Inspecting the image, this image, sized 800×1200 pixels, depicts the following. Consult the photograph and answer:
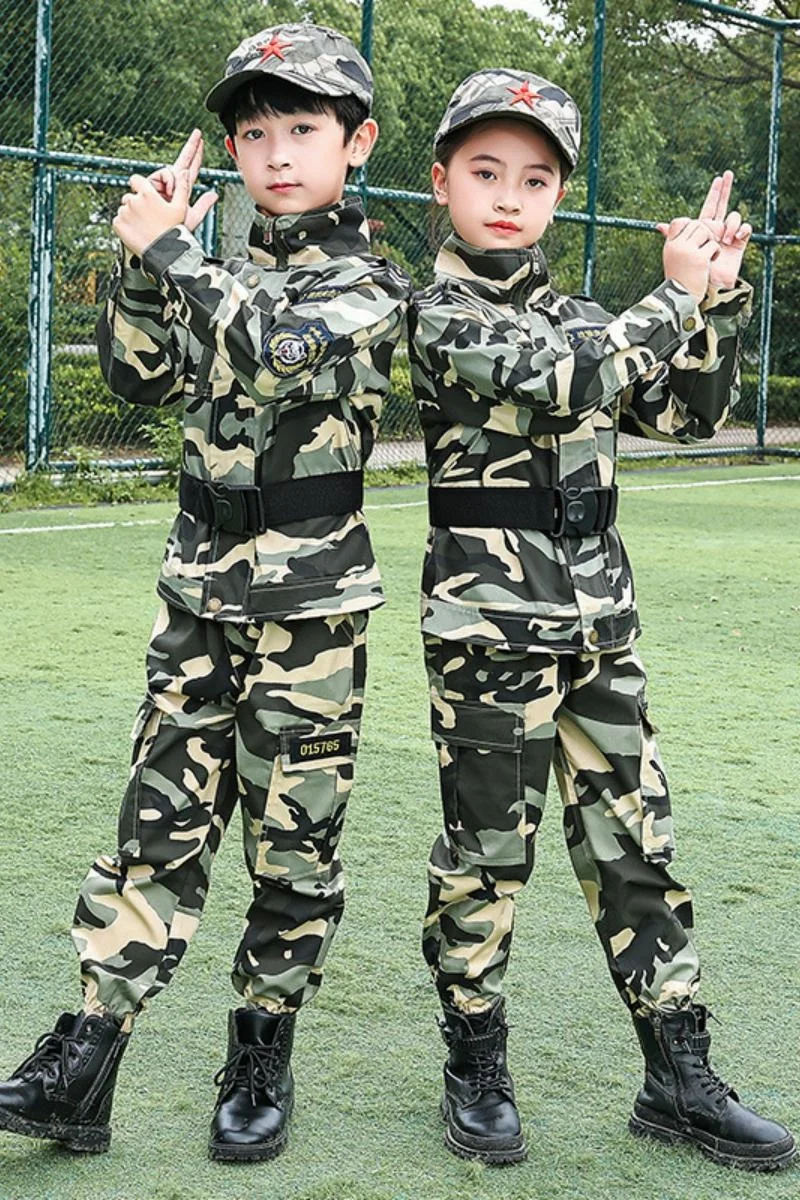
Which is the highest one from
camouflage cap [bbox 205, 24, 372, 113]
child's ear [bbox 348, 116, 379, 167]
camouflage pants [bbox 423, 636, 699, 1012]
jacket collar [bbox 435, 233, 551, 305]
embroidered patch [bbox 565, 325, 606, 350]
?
camouflage cap [bbox 205, 24, 372, 113]

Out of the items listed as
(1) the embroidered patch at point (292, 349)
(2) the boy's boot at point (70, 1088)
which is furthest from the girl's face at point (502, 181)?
(2) the boy's boot at point (70, 1088)

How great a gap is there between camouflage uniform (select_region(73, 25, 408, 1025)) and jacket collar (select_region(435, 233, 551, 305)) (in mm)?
104

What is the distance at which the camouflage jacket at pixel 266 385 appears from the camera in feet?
8.00

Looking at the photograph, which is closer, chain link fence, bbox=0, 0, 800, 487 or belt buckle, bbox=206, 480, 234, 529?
belt buckle, bbox=206, 480, 234, 529

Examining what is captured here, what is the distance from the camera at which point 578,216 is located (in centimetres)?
1270

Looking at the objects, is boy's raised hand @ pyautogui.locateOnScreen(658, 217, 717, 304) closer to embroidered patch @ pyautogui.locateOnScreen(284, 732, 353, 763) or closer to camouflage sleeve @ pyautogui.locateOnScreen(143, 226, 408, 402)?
camouflage sleeve @ pyautogui.locateOnScreen(143, 226, 408, 402)

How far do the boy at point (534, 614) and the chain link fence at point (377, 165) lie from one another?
409cm

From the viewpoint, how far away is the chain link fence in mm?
10148

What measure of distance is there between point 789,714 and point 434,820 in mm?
1720

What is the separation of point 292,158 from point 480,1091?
1.39 metres

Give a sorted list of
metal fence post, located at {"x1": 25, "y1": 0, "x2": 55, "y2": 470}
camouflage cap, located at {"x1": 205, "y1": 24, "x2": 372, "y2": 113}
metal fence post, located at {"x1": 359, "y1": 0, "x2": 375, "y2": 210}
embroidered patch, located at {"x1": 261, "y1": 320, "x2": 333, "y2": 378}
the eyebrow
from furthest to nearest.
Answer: metal fence post, located at {"x1": 359, "y1": 0, "x2": 375, "y2": 210} → metal fence post, located at {"x1": 25, "y1": 0, "x2": 55, "y2": 470} → the eyebrow → camouflage cap, located at {"x1": 205, "y1": 24, "x2": 372, "y2": 113} → embroidered patch, located at {"x1": 261, "y1": 320, "x2": 333, "y2": 378}

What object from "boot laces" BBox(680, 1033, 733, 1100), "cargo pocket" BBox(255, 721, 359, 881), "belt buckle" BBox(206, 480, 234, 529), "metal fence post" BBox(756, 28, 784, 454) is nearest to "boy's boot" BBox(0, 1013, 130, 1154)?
"cargo pocket" BBox(255, 721, 359, 881)

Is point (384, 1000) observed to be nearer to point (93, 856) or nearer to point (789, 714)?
point (93, 856)

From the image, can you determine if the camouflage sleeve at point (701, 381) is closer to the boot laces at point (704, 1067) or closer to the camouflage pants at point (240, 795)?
the camouflage pants at point (240, 795)
